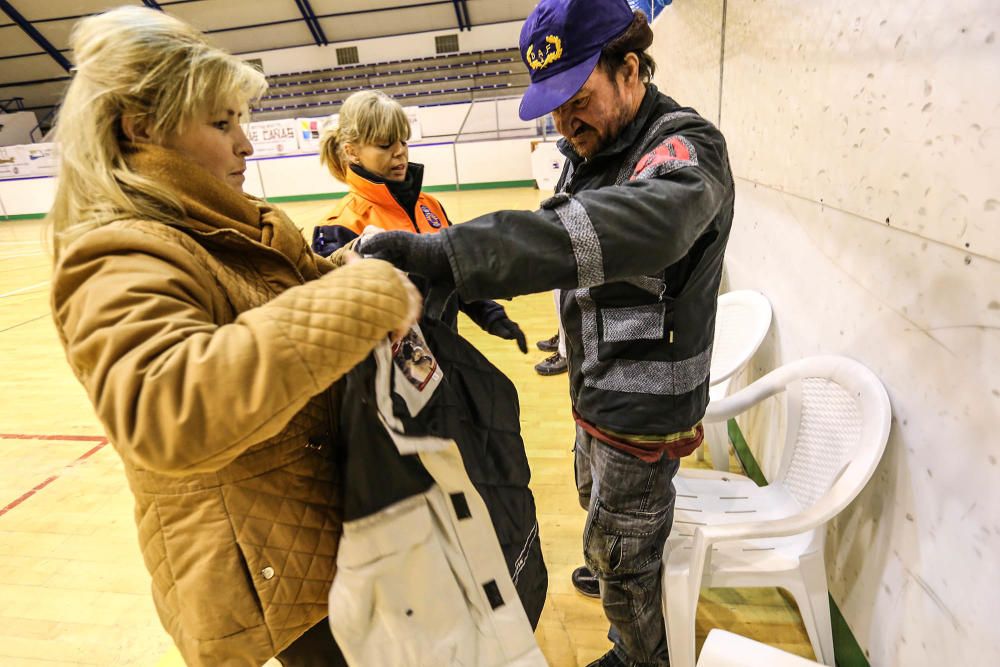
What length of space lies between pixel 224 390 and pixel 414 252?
0.31 m

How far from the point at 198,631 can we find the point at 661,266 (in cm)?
89

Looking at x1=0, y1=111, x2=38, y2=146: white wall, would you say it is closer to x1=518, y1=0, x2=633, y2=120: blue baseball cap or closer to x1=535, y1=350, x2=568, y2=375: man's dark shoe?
x1=535, y1=350, x2=568, y2=375: man's dark shoe

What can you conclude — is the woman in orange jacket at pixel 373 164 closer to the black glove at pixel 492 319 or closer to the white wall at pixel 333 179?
the black glove at pixel 492 319

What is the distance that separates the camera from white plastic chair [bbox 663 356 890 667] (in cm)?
130

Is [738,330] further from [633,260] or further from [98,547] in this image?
[98,547]

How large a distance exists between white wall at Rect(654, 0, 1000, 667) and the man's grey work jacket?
400mm

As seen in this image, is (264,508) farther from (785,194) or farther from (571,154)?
(785,194)

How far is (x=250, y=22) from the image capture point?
14.9 metres

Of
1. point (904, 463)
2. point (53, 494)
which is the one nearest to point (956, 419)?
point (904, 463)

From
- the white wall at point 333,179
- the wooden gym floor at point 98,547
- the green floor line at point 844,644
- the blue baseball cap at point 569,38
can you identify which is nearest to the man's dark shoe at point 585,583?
the wooden gym floor at point 98,547

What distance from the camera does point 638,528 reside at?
136 cm

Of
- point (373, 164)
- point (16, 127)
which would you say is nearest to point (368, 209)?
point (373, 164)

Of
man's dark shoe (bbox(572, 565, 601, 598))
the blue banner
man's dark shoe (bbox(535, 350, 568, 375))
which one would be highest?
the blue banner

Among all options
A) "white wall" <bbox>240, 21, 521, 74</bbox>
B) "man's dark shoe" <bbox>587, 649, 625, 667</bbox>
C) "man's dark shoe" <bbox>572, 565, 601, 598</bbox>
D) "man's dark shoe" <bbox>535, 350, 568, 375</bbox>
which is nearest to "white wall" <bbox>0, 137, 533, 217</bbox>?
"white wall" <bbox>240, 21, 521, 74</bbox>
